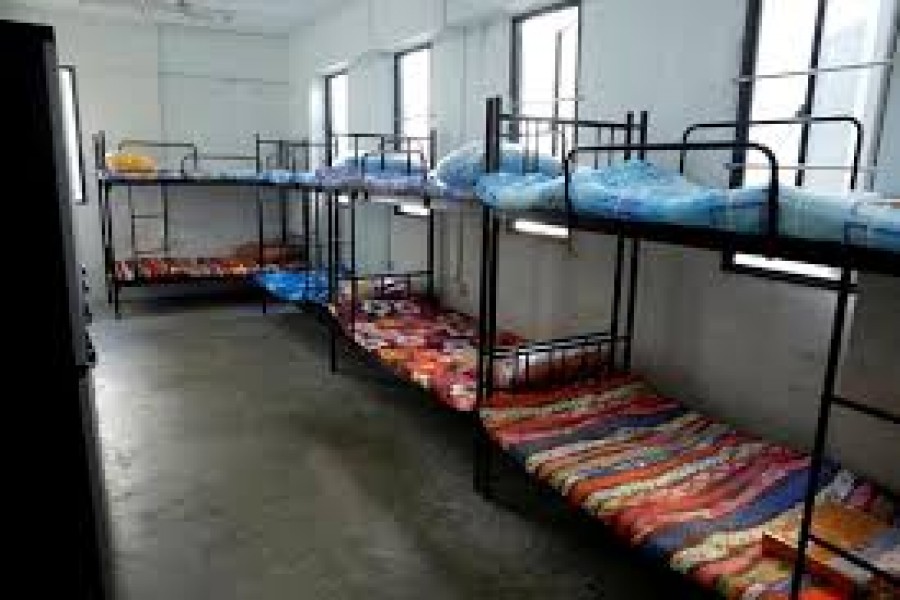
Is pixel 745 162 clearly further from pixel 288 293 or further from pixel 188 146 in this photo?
pixel 188 146

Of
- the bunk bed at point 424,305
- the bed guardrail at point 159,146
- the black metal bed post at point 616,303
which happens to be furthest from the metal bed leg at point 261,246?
the black metal bed post at point 616,303

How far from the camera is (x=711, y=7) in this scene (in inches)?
102

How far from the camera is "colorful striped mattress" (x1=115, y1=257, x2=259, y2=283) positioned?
20.1ft

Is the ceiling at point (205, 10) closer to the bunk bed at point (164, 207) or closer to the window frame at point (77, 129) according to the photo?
the window frame at point (77, 129)

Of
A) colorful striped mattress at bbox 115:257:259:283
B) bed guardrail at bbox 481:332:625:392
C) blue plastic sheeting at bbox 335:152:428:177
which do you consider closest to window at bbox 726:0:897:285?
bed guardrail at bbox 481:332:625:392

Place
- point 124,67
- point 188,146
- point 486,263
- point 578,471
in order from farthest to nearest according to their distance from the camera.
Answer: point 188,146
point 124,67
point 486,263
point 578,471

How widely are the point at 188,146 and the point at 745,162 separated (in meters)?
5.89

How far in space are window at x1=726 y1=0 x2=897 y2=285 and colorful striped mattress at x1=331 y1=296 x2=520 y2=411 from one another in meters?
1.40

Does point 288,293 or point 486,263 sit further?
point 288,293

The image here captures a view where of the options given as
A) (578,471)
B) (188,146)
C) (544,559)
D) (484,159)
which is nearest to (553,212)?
(484,159)

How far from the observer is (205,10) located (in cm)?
584

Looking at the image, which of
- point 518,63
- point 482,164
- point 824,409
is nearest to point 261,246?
point 518,63

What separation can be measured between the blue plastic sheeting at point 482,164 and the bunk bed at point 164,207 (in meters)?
3.21

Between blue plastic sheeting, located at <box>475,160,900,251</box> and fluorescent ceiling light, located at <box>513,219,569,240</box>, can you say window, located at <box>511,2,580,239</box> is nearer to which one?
fluorescent ceiling light, located at <box>513,219,569,240</box>
